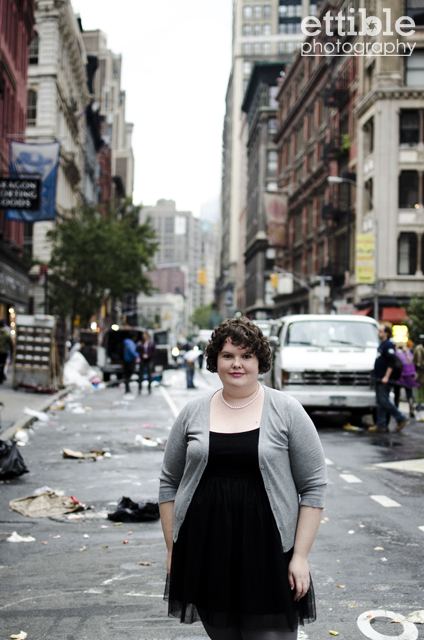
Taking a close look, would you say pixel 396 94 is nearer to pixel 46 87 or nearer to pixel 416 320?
pixel 416 320

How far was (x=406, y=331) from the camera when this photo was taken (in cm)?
2792

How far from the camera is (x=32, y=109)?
5003cm

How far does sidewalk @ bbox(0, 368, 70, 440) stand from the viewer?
13.9 metres

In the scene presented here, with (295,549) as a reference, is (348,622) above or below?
below

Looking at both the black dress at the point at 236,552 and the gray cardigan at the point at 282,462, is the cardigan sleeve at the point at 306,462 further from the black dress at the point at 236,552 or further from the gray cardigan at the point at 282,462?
Result: the black dress at the point at 236,552

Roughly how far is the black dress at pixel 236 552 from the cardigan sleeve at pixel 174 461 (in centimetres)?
20

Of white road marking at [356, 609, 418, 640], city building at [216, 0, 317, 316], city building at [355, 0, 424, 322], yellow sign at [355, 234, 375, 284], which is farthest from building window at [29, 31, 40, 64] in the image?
city building at [216, 0, 317, 316]

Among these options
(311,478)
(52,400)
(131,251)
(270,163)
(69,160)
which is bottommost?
(52,400)

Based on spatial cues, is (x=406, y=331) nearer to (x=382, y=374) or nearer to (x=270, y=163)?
(x=382, y=374)

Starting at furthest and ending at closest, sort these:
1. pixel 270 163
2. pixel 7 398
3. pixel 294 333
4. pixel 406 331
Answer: pixel 270 163, pixel 406 331, pixel 7 398, pixel 294 333

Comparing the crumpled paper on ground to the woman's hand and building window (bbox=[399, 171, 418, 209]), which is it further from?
building window (bbox=[399, 171, 418, 209])

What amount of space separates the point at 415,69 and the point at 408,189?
6.14 m

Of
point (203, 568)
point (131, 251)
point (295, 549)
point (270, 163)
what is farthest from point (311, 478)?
point (270, 163)

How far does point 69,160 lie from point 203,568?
181 ft
